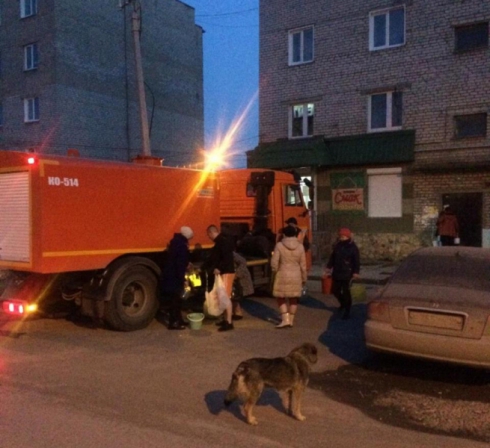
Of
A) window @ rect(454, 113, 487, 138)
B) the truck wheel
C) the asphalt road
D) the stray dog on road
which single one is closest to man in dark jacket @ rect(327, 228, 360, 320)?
the asphalt road

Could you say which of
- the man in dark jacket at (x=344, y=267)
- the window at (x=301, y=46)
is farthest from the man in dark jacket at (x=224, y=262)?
the window at (x=301, y=46)

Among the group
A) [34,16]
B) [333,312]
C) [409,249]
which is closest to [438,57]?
[409,249]

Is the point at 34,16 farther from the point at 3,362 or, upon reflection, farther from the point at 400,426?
the point at 400,426

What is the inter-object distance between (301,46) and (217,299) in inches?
585

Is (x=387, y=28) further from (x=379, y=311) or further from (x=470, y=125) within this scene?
(x=379, y=311)

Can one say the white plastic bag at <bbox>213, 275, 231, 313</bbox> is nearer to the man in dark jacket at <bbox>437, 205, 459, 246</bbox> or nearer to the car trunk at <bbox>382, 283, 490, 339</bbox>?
the car trunk at <bbox>382, 283, 490, 339</bbox>

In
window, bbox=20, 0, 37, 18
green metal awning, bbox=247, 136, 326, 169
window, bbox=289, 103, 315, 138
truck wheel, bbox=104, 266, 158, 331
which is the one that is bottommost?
truck wheel, bbox=104, 266, 158, 331

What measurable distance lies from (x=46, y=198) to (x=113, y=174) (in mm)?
1197

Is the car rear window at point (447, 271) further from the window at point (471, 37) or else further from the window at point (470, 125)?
the window at point (471, 37)

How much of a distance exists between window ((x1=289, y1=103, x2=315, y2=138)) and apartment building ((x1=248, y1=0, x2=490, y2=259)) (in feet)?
0.17

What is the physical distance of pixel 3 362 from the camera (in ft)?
23.9

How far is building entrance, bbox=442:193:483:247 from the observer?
1833 centimetres

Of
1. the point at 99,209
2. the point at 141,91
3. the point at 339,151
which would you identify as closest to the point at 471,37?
the point at 339,151

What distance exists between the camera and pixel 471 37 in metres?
18.5
